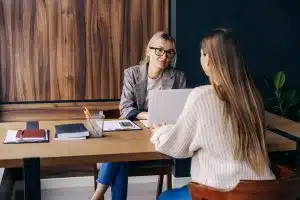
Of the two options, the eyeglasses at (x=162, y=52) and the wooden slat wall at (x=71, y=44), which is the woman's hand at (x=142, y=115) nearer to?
the eyeglasses at (x=162, y=52)

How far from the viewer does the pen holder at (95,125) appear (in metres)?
2.29

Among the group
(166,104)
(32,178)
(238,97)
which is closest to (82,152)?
(32,178)

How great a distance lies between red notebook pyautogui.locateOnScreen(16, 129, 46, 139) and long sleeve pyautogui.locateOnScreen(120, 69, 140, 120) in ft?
2.18

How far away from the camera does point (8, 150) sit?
202 cm

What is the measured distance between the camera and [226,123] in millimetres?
1821

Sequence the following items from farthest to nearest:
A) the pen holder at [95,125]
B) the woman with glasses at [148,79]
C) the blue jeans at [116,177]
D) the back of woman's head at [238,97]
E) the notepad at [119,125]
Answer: the woman with glasses at [148,79] → the blue jeans at [116,177] → the notepad at [119,125] → the pen holder at [95,125] → the back of woman's head at [238,97]

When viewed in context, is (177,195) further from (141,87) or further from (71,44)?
(71,44)

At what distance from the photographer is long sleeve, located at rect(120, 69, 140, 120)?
2.87 metres

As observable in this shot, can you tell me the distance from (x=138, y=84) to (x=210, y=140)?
4.19ft

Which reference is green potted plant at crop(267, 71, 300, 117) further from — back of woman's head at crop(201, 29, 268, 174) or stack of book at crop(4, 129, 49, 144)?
stack of book at crop(4, 129, 49, 144)

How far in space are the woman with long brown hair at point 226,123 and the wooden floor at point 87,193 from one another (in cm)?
175

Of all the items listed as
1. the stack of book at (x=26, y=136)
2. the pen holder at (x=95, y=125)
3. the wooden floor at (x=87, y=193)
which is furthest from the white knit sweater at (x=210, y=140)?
the wooden floor at (x=87, y=193)

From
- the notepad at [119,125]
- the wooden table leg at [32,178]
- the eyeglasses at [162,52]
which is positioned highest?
the eyeglasses at [162,52]

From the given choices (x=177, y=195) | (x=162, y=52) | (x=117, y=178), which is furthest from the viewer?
(x=162, y=52)
